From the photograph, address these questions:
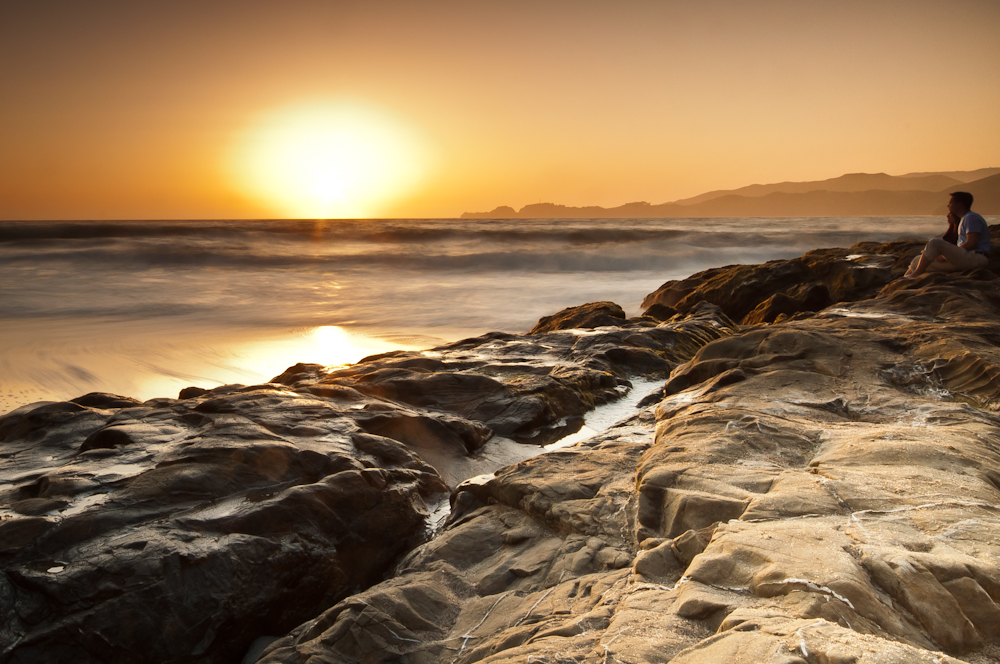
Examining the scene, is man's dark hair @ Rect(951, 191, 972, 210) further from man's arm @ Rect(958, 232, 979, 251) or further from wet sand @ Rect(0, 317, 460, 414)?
wet sand @ Rect(0, 317, 460, 414)

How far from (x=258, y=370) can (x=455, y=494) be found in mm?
6189

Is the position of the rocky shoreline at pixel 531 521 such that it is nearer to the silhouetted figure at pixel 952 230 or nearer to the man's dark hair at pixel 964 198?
the man's dark hair at pixel 964 198

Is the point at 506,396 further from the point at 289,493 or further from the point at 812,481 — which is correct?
the point at 812,481

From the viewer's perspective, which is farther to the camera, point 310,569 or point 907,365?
point 907,365

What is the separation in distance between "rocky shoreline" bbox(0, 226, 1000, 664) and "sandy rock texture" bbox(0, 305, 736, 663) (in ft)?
0.04

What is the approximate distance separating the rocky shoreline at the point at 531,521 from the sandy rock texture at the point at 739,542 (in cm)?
1

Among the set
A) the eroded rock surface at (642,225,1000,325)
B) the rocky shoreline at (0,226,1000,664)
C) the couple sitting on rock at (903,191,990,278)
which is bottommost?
the rocky shoreline at (0,226,1000,664)

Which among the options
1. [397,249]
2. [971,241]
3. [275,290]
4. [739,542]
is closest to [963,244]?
[971,241]

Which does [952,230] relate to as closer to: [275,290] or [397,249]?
[275,290]

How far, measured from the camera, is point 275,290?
1983 cm

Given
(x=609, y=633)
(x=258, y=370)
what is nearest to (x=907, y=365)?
(x=609, y=633)

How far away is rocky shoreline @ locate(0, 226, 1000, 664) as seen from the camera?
1845mm

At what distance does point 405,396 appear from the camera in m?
5.41

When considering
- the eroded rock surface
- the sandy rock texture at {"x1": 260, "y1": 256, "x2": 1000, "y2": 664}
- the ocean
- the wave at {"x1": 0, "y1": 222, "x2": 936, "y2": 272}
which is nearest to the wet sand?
the ocean
